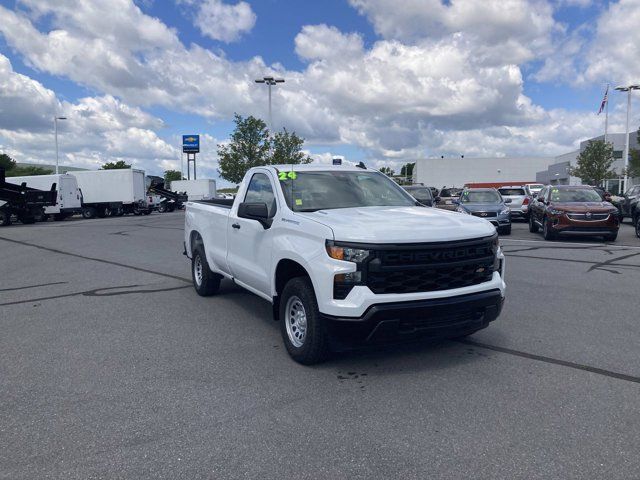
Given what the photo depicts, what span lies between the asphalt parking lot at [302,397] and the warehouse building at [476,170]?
326 ft

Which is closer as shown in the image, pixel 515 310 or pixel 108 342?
pixel 108 342

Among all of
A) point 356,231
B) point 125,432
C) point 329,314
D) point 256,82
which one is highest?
point 256,82

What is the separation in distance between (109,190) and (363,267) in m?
35.3

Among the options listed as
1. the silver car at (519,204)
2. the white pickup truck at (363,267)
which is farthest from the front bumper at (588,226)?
the white pickup truck at (363,267)

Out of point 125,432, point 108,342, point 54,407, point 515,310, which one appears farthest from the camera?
point 515,310

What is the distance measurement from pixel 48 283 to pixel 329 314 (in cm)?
697

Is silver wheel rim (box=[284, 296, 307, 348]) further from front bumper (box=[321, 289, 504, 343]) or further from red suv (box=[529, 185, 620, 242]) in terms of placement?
red suv (box=[529, 185, 620, 242])

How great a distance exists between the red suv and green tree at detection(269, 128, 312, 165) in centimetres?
2758

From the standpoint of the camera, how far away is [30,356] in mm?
5129

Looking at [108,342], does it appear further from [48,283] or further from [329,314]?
[48,283]

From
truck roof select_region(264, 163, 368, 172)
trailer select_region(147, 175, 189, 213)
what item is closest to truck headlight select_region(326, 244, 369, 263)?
truck roof select_region(264, 163, 368, 172)

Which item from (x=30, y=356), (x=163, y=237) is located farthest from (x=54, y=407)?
(x=163, y=237)

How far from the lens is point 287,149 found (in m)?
42.5

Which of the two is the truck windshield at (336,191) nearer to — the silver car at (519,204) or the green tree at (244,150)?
the silver car at (519,204)
